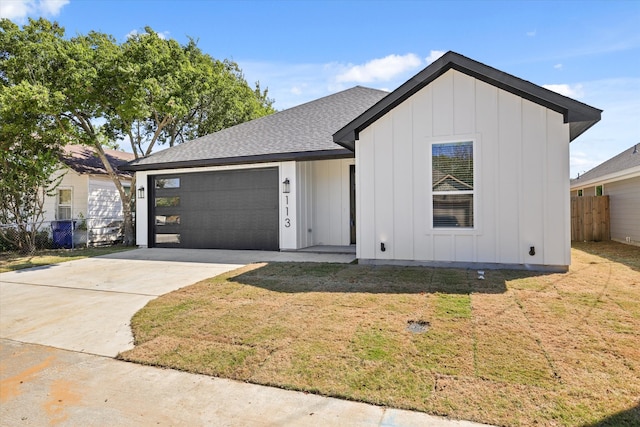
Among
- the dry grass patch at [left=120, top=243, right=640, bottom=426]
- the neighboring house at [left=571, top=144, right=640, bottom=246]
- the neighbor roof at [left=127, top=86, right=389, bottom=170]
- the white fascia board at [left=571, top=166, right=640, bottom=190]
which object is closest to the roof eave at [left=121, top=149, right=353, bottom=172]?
the neighbor roof at [left=127, top=86, right=389, bottom=170]

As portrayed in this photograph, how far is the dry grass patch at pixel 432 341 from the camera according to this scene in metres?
2.57

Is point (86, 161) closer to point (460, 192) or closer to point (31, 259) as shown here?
point (31, 259)

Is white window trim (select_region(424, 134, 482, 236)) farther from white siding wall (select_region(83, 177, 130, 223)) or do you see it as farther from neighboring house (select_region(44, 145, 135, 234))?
white siding wall (select_region(83, 177, 130, 223))

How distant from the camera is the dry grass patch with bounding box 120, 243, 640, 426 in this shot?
2.57 metres

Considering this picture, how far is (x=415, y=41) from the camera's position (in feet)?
35.4

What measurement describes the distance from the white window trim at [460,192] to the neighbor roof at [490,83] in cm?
100

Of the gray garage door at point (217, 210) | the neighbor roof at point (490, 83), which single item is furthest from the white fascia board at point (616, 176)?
the gray garage door at point (217, 210)

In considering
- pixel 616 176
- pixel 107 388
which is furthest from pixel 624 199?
pixel 107 388

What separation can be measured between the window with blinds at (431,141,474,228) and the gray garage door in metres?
4.77

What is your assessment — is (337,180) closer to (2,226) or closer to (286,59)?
(286,59)

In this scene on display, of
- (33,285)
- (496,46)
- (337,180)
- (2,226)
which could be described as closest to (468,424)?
(33,285)

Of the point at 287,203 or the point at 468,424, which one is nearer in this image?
the point at 468,424

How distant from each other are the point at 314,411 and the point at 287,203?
7.81m

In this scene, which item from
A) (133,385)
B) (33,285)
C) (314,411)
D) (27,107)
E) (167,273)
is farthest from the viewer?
(27,107)
